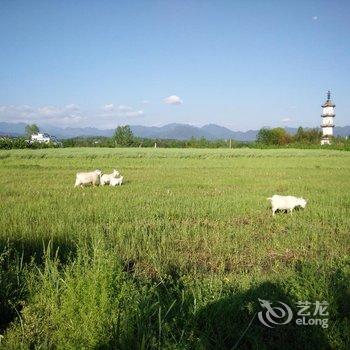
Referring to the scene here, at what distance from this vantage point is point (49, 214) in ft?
29.6

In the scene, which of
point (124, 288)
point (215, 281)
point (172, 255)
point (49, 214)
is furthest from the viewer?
point (49, 214)

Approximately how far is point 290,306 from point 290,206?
19.8ft

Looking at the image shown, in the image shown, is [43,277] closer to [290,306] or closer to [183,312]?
[183,312]

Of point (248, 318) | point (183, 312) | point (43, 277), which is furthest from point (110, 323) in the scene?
point (248, 318)

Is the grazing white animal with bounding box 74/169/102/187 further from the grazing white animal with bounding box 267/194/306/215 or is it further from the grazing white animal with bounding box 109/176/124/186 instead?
the grazing white animal with bounding box 267/194/306/215

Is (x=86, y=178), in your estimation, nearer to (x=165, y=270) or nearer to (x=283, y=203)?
(x=283, y=203)

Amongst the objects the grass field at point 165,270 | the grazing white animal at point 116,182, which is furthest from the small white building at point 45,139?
the grass field at point 165,270

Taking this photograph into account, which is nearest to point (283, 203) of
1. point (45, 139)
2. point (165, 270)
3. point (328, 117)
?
point (165, 270)
